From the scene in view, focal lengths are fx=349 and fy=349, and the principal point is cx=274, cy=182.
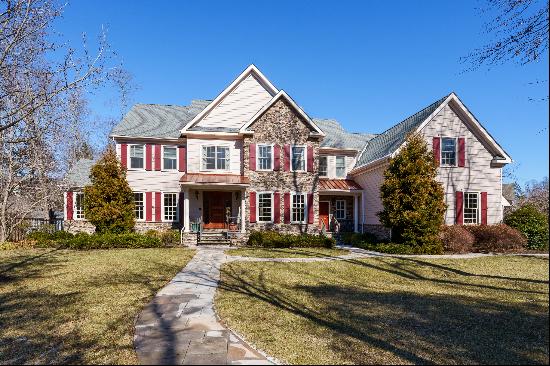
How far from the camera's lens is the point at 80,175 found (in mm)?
24000

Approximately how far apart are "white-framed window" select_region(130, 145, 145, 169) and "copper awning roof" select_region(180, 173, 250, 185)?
3629mm

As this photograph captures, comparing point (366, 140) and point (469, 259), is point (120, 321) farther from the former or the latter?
point (366, 140)

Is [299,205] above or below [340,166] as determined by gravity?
below

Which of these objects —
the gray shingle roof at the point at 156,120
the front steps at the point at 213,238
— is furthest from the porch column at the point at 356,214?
the gray shingle roof at the point at 156,120

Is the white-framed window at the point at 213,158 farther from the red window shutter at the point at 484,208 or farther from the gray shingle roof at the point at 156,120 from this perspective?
the red window shutter at the point at 484,208

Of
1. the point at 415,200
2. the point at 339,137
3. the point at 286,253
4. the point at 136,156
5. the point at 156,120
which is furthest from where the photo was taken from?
the point at 339,137

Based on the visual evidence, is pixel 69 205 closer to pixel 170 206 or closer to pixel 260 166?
pixel 170 206

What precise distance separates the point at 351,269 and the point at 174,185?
14.1 m

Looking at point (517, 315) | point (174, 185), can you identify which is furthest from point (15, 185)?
point (517, 315)

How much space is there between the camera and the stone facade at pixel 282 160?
68.3 feet

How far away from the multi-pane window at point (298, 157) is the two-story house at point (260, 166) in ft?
0.20

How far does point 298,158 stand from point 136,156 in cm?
1026

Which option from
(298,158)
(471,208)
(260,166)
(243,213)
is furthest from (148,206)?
(471,208)

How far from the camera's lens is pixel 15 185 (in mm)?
19469
